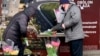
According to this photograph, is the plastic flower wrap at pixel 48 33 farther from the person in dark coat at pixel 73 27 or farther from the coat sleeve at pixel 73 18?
the coat sleeve at pixel 73 18

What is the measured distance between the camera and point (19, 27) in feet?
41.3

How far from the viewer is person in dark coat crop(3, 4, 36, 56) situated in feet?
41.1

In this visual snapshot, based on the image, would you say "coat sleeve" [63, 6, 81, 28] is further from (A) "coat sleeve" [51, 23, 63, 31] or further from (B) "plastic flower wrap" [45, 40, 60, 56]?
(B) "plastic flower wrap" [45, 40, 60, 56]

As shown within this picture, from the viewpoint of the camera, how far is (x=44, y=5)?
511 inches

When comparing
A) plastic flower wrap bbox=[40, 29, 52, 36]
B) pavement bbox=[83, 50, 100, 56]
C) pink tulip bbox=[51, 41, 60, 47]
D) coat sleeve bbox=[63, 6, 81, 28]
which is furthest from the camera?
pavement bbox=[83, 50, 100, 56]

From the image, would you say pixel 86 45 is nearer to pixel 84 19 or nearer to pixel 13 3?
pixel 84 19

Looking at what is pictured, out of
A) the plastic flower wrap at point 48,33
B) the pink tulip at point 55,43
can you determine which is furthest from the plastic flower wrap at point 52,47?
the plastic flower wrap at point 48,33

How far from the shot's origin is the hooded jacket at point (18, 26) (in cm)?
1253

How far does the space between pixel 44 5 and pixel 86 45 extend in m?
1.42

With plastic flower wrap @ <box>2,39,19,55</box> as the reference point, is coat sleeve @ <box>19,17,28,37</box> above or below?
above

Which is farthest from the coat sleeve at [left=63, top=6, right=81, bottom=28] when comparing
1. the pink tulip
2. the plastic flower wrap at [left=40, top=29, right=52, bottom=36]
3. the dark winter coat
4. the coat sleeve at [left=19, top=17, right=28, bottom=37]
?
the coat sleeve at [left=19, top=17, right=28, bottom=37]

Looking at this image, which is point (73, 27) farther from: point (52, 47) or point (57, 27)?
point (52, 47)

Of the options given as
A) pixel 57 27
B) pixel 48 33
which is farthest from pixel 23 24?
pixel 57 27

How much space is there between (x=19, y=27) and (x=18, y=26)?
34 millimetres
